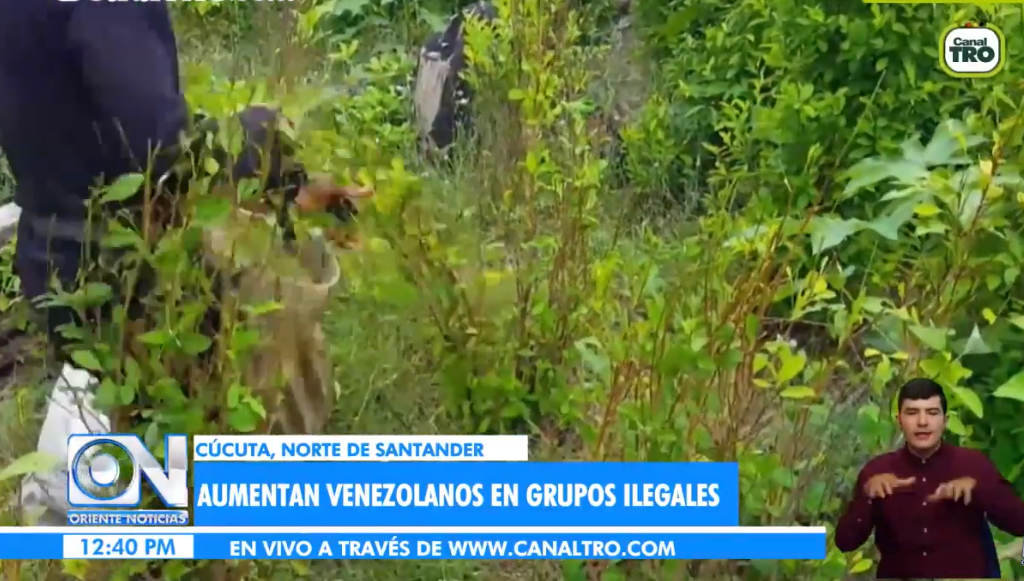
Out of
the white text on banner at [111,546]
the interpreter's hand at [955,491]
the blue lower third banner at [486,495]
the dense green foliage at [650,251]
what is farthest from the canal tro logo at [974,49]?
the white text on banner at [111,546]

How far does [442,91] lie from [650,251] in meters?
0.53

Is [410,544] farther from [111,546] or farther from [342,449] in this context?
[111,546]

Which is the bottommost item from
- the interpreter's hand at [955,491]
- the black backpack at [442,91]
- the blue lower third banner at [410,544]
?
the blue lower third banner at [410,544]

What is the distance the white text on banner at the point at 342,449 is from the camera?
1.67 m

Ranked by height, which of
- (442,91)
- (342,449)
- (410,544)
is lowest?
(410,544)

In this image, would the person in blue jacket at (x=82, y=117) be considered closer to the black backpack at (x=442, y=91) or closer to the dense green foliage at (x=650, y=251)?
the dense green foliage at (x=650, y=251)

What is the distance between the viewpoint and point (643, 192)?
6.72ft

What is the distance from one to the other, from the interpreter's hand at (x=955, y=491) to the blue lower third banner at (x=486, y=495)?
0.29 meters

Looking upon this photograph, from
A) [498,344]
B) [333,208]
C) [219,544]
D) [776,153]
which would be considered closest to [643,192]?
[776,153]

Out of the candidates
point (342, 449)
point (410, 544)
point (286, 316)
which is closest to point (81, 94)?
point (286, 316)

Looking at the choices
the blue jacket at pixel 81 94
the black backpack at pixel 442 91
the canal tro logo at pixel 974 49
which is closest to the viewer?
the blue jacket at pixel 81 94

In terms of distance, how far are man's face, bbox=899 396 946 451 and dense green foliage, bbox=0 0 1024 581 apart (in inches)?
1.4

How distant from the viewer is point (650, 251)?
1881 mm

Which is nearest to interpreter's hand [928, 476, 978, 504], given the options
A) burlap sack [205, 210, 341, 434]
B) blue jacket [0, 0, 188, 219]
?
burlap sack [205, 210, 341, 434]
